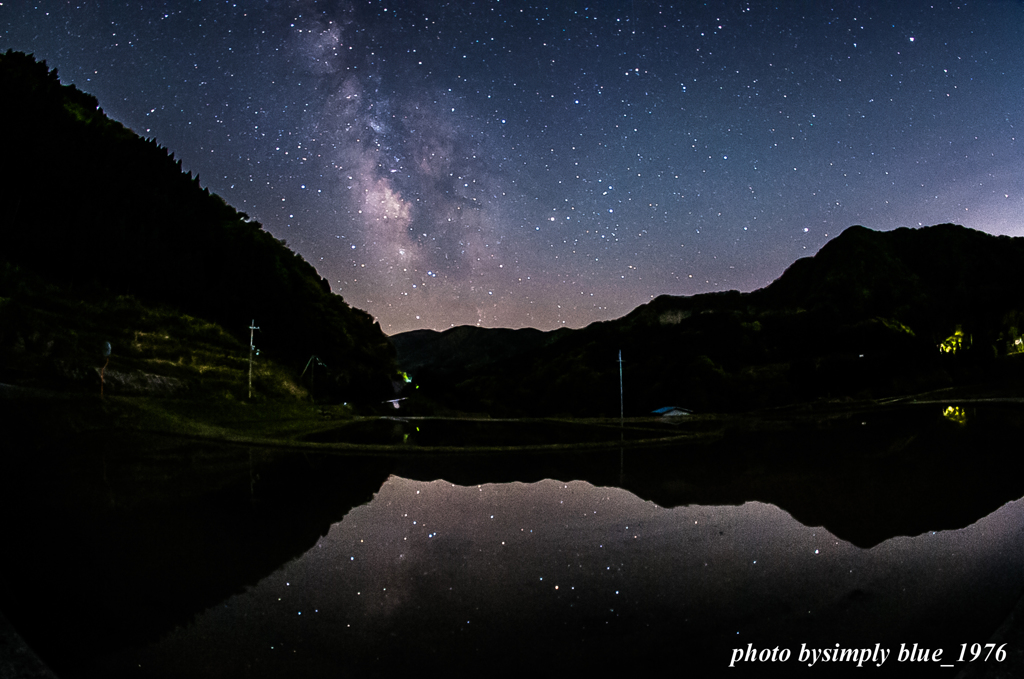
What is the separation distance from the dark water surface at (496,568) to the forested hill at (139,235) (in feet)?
152

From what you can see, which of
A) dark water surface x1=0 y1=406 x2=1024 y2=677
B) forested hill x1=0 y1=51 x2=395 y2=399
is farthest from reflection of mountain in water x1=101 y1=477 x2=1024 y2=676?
forested hill x1=0 y1=51 x2=395 y2=399

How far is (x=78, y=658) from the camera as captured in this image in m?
5.34

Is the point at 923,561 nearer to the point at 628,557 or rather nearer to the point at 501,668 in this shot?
the point at 628,557

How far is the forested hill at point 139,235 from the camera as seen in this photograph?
47375mm

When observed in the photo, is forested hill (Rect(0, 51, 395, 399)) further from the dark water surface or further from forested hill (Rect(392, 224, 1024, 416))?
the dark water surface

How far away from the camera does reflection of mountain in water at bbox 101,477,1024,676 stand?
18.2 ft

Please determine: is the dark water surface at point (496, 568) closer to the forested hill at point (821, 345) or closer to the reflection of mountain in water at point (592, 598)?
the reflection of mountain in water at point (592, 598)

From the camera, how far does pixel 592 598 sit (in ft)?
22.7

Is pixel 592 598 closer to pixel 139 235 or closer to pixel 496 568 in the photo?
pixel 496 568

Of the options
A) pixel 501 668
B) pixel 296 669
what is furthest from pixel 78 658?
pixel 501 668

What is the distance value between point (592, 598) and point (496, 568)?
6.40 ft

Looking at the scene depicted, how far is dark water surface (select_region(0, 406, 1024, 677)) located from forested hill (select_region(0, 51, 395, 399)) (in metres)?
46.2

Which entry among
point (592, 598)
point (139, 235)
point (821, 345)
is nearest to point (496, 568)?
point (592, 598)

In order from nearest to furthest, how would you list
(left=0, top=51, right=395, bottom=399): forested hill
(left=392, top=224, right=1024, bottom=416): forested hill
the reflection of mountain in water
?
1. the reflection of mountain in water
2. (left=0, top=51, right=395, bottom=399): forested hill
3. (left=392, top=224, right=1024, bottom=416): forested hill
